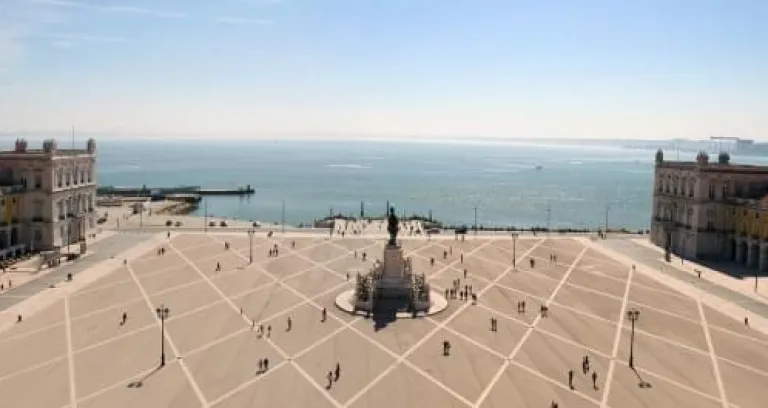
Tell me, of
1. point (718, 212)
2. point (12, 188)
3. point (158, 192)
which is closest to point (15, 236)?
point (12, 188)

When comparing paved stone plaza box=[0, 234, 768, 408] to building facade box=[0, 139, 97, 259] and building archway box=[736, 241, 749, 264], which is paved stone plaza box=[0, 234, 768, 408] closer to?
building facade box=[0, 139, 97, 259]

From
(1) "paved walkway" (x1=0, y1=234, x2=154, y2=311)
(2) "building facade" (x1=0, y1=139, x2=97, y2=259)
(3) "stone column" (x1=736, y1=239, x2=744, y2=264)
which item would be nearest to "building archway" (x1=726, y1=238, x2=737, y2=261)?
(3) "stone column" (x1=736, y1=239, x2=744, y2=264)

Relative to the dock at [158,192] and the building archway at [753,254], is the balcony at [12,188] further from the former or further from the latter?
the dock at [158,192]

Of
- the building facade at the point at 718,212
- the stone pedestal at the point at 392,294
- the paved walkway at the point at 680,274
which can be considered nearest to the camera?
the stone pedestal at the point at 392,294

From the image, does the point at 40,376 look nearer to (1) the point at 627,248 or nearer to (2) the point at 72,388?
(2) the point at 72,388

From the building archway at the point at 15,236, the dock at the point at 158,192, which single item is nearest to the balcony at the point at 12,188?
the building archway at the point at 15,236

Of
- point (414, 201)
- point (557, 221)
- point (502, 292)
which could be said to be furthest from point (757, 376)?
point (414, 201)
